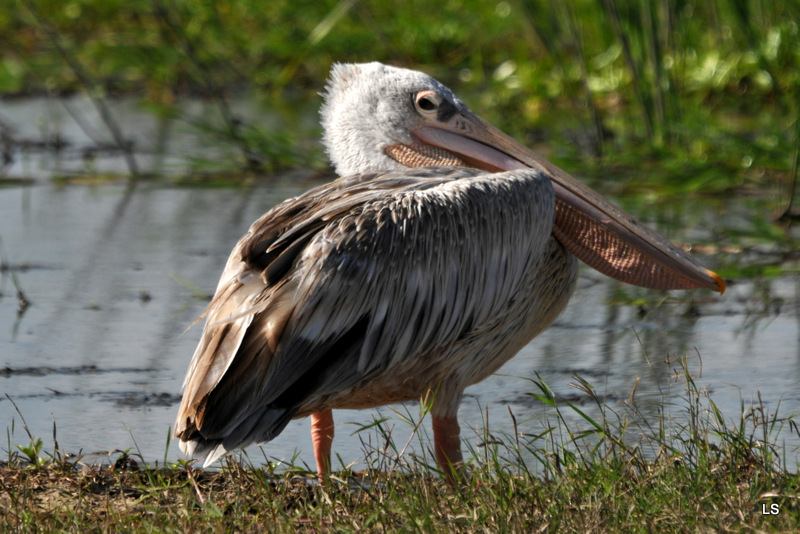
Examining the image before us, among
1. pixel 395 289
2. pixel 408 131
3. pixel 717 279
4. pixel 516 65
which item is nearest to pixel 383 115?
pixel 408 131

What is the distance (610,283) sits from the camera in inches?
204

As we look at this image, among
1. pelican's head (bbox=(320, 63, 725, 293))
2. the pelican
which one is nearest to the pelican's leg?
the pelican

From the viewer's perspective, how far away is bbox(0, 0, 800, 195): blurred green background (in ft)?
21.1

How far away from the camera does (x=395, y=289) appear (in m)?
3.14

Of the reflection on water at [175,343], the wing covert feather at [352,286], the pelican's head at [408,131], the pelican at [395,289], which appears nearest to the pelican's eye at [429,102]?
the pelican's head at [408,131]

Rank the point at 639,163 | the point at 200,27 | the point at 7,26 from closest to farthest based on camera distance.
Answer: the point at 639,163 → the point at 200,27 → the point at 7,26

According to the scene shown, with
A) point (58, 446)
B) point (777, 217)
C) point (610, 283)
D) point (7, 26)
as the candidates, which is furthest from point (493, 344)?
point (7, 26)

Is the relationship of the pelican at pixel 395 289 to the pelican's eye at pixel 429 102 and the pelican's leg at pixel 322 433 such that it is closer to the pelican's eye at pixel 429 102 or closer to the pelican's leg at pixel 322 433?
the pelican's leg at pixel 322 433

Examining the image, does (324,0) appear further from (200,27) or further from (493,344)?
(493,344)

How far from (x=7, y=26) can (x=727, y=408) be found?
9597 millimetres

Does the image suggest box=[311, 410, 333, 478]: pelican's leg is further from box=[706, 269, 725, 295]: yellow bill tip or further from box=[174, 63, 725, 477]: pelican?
box=[706, 269, 725, 295]: yellow bill tip

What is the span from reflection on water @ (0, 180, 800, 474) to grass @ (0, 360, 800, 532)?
0.74 feet

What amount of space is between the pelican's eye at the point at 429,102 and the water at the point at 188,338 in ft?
2.92

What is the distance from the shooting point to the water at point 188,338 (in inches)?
143
